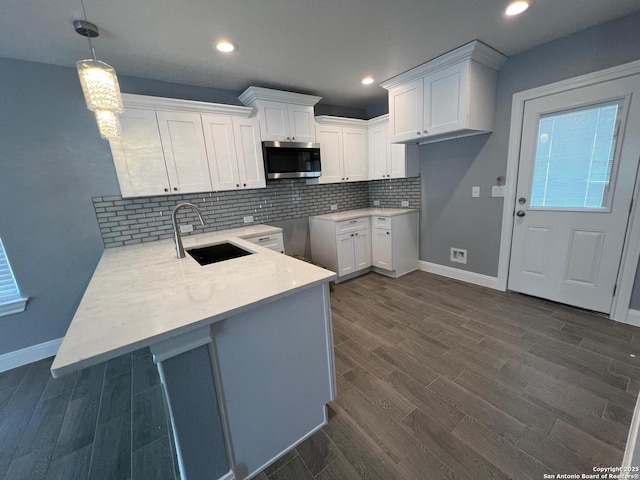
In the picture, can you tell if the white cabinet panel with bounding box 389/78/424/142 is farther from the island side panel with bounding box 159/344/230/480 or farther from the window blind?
the window blind

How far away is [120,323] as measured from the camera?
0.96m

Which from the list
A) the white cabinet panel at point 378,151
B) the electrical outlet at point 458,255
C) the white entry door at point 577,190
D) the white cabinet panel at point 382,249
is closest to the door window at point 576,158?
the white entry door at point 577,190

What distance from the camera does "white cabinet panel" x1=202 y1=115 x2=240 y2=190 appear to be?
272 cm

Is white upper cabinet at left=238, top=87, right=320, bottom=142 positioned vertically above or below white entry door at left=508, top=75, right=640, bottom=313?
above

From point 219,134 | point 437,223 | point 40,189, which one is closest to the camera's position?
point 40,189

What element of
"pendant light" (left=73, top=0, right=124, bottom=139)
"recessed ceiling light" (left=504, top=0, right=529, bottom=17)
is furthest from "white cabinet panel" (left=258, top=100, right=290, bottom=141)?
"recessed ceiling light" (left=504, top=0, right=529, bottom=17)

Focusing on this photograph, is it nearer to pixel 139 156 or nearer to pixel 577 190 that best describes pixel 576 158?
pixel 577 190

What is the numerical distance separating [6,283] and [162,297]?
2233mm

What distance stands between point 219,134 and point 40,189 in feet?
5.38

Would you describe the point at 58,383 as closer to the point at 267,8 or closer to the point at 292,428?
the point at 292,428

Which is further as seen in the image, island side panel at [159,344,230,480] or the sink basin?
the sink basin

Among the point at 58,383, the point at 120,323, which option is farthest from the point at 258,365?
the point at 58,383

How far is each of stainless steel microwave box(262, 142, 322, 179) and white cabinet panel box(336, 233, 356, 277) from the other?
940 millimetres

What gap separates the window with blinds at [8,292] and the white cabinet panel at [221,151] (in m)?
1.85
